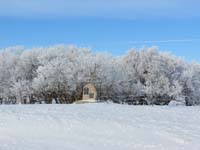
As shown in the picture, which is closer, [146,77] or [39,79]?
[39,79]

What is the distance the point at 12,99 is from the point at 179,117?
88.1 ft

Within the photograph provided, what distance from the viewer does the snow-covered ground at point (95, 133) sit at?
792 cm

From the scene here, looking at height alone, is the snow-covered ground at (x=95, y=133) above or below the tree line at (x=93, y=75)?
below

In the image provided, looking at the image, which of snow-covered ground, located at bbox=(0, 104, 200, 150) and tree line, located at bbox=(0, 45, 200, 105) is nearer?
snow-covered ground, located at bbox=(0, 104, 200, 150)

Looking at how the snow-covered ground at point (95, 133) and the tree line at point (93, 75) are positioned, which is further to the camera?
the tree line at point (93, 75)

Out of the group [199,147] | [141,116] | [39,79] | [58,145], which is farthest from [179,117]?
[39,79]

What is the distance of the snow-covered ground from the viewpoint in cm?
792

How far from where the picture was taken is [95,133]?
30.0 ft

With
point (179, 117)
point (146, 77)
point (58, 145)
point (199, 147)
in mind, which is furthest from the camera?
point (146, 77)

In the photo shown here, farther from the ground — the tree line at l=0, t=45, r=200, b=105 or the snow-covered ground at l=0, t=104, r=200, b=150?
the tree line at l=0, t=45, r=200, b=105

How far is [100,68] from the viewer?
36.5m

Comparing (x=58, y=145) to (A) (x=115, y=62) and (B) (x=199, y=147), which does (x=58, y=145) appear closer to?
(B) (x=199, y=147)

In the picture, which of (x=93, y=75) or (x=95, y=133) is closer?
(x=95, y=133)

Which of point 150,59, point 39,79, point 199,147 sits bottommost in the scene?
point 199,147
